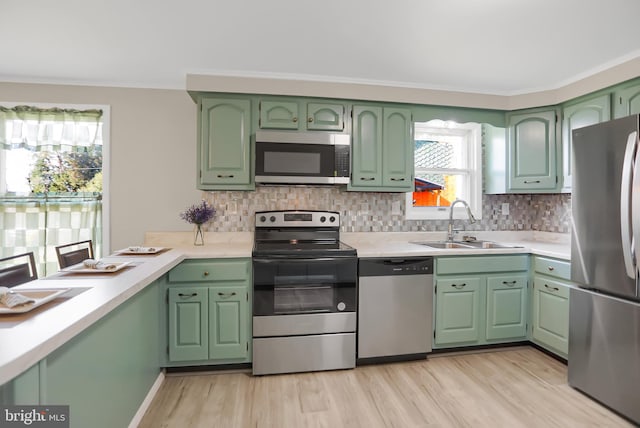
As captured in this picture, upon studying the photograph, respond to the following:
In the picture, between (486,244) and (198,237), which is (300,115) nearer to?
A: (198,237)

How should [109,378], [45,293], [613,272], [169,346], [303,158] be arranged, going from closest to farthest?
→ [45,293] → [109,378] → [613,272] → [169,346] → [303,158]

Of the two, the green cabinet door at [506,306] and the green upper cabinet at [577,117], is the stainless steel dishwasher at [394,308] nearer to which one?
the green cabinet door at [506,306]

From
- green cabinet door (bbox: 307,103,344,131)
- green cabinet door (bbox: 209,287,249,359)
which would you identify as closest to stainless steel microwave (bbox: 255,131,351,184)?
green cabinet door (bbox: 307,103,344,131)

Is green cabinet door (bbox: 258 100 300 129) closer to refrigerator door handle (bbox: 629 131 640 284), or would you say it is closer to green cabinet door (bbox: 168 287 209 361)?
green cabinet door (bbox: 168 287 209 361)

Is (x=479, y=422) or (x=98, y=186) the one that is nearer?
(x=479, y=422)

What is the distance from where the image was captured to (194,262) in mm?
2338

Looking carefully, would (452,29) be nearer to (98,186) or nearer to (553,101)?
(553,101)

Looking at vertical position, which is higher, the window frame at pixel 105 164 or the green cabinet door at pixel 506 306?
the window frame at pixel 105 164

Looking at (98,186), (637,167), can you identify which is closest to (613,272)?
(637,167)

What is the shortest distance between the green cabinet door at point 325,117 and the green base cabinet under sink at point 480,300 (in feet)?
4.55

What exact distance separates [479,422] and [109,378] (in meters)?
1.92

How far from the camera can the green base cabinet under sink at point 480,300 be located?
2.61m

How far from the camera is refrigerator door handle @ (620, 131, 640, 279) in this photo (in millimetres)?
1779

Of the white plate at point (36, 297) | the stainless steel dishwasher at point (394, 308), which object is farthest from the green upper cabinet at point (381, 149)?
the white plate at point (36, 297)
